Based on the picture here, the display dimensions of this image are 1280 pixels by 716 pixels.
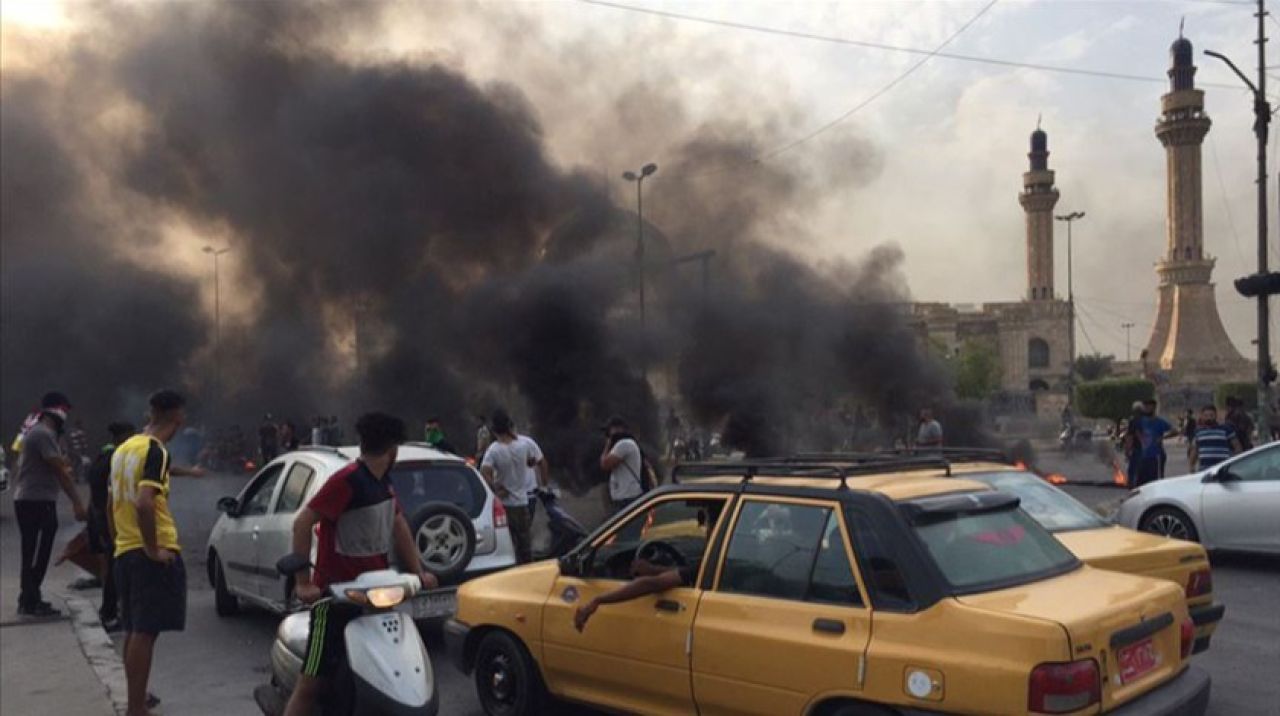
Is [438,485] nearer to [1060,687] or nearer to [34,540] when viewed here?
[34,540]

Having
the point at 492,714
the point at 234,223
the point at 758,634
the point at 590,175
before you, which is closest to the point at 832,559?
the point at 758,634

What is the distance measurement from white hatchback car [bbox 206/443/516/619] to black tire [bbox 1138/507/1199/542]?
20.0 feet

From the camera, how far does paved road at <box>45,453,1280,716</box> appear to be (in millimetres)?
5590

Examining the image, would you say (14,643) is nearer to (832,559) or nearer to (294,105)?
(832,559)

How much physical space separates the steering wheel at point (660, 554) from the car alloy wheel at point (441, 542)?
7.34 ft

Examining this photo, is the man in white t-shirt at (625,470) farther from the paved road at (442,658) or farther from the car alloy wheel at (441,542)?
the car alloy wheel at (441,542)

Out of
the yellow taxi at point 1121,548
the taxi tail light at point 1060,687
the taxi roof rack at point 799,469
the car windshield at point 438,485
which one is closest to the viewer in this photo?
the taxi tail light at point 1060,687

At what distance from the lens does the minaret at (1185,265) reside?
69312mm

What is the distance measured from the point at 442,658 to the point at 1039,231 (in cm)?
8748

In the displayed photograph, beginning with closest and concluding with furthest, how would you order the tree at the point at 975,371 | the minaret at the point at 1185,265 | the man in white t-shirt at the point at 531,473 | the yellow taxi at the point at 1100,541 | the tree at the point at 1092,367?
the yellow taxi at the point at 1100,541 < the man in white t-shirt at the point at 531,473 < the tree at the point at 975,371 < the minaret at the point at 1185,265 < the tree at the point at 1092,367

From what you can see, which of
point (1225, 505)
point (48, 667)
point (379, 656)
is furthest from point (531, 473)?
point (1225, 505)

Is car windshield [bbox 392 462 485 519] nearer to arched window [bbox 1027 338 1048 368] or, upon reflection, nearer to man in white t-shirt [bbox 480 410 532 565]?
man in white t-shirt [bbox 480 410 532 565]

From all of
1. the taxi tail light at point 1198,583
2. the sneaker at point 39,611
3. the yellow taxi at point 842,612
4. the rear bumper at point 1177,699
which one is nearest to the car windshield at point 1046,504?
the taxi tail light at point 1198,583

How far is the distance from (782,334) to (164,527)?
19.9 m
